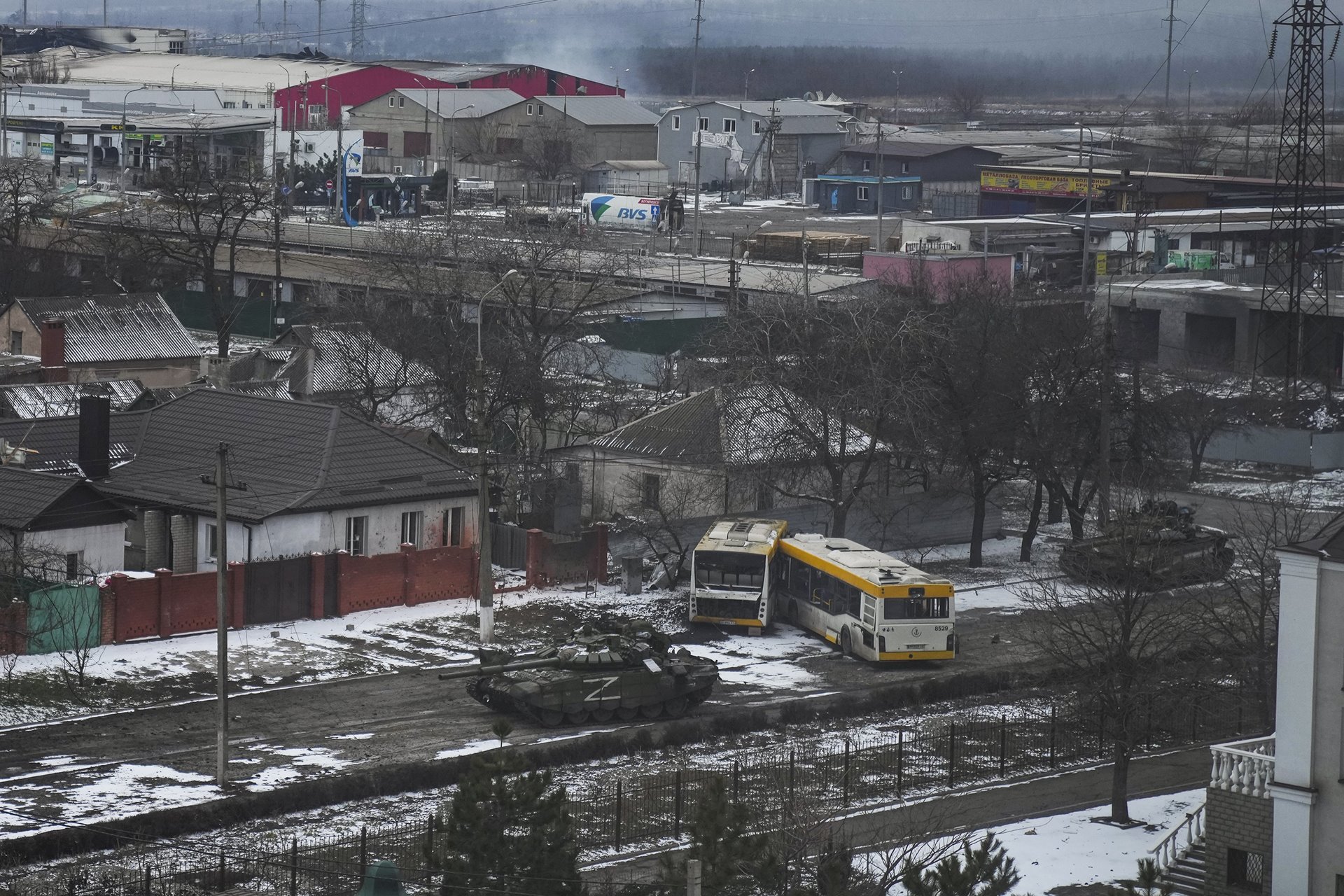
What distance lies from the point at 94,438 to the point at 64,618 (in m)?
6.55

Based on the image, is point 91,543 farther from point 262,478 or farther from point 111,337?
point 111,337

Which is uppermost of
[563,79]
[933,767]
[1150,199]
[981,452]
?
[563,79]

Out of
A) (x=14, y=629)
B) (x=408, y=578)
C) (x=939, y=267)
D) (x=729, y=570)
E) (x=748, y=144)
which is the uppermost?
(x=748, y=144)

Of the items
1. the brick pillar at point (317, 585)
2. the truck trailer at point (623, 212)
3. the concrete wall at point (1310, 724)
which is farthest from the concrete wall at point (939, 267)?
the concrete wall at point (1310, 724)

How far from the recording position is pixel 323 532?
38.3 m

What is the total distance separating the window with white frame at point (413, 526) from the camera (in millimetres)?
39719

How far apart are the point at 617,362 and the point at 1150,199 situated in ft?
137

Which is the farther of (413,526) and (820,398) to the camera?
(820,398)

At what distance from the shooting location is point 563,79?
15200 centimetres

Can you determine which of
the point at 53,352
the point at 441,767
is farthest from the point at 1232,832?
the point at 53,352

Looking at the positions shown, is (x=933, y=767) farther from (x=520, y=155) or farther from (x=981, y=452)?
(x=520, y=155)

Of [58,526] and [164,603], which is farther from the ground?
[58,526]

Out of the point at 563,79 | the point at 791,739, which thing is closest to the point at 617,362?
the point at 791,739

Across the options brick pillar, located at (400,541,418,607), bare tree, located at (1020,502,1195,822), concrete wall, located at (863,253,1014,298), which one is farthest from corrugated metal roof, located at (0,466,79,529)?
concrete wall, located at (863,253,1014,298)
